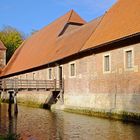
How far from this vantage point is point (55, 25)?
40.6 metres

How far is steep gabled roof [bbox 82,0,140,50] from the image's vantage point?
2091 cm

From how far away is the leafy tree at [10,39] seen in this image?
223ft

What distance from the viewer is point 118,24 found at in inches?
917

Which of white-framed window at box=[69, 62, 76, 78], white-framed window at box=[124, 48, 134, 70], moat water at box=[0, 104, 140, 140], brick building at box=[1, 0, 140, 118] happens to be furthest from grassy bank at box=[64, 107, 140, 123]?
white-framed window at box=[69, 62, 76, 78]

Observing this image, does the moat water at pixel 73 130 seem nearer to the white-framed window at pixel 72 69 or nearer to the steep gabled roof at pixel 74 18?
the white-framed window at pixel 72 69

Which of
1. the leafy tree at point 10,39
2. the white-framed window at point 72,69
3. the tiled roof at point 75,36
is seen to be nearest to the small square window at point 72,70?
the white-framed window at point 72,69

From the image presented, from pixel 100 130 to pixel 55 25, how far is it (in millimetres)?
25137

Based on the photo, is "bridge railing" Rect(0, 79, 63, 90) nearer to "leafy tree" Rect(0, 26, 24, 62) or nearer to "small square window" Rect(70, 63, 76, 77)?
"small square window" Rect(70, 63, 76, 77)

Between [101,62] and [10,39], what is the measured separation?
48.8 meters

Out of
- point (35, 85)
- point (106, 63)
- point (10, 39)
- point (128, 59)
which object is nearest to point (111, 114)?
point (128, 59)

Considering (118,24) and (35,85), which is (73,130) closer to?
(118,24)

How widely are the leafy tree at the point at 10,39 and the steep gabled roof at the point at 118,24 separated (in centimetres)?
4156

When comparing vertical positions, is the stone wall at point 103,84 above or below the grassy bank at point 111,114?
above

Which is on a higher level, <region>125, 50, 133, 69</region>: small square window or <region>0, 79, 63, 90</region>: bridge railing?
<region>125, 50, 133, 69</region>: small square window
